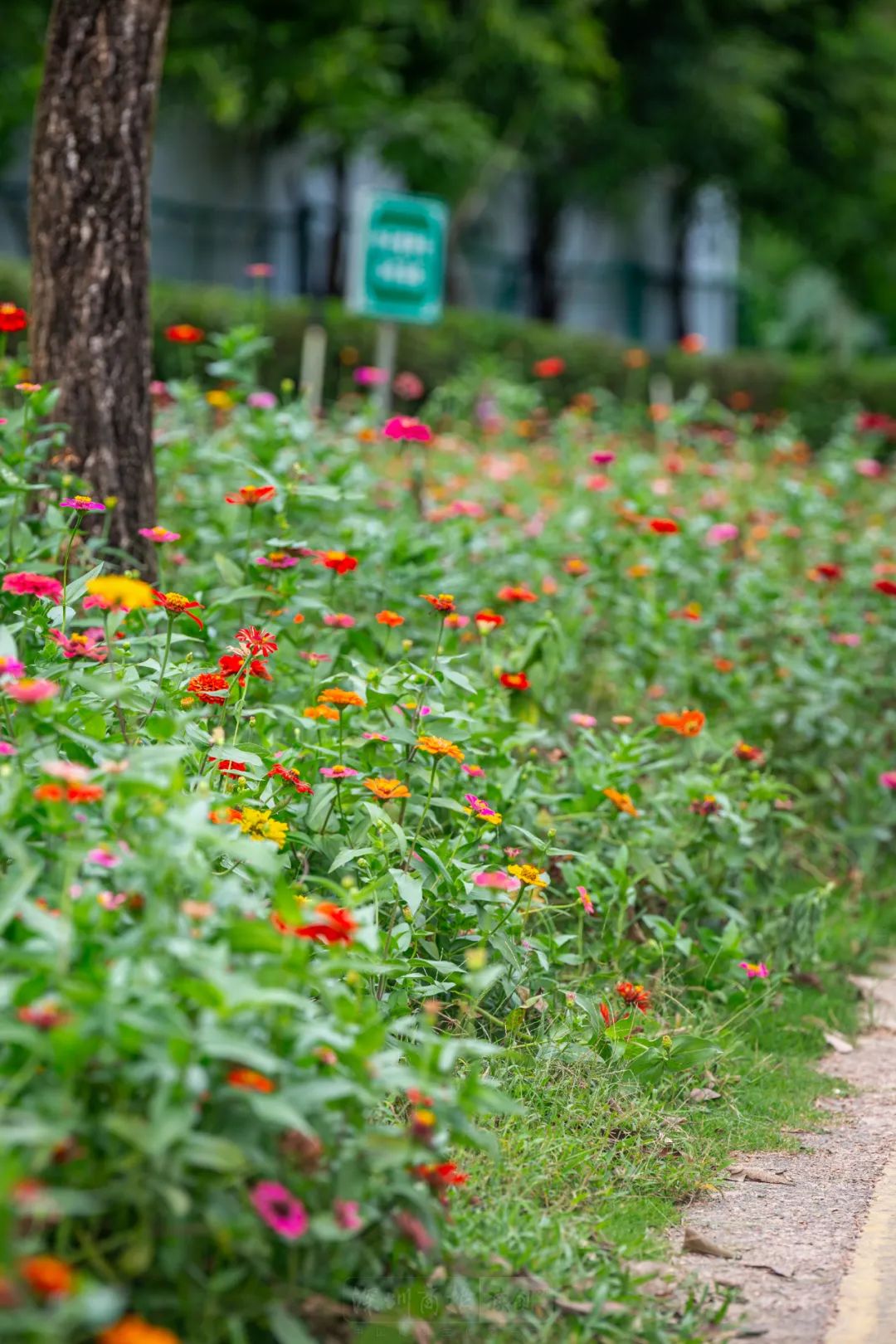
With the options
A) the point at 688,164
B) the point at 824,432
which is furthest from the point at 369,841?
the point at 688,164

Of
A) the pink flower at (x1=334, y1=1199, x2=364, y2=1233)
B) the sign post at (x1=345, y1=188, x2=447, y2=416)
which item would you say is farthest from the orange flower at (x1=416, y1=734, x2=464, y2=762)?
the sign post at (x1=345, y1=188, x2=447, y2=416)

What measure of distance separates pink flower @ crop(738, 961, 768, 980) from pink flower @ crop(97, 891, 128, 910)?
192cm

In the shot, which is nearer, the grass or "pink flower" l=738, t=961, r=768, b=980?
the grass

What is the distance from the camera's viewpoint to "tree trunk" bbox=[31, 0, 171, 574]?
14.9 feet

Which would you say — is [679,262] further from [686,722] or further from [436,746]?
[436,746]

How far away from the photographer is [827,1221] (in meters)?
3.09

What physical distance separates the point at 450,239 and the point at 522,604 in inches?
584

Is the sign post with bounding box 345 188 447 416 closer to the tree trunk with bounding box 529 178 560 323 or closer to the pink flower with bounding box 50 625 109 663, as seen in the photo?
the pink flower with bounding box 50 625 109 663

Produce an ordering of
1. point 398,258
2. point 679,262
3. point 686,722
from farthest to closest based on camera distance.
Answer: point 679,262 < point 398,258 < point 686,722

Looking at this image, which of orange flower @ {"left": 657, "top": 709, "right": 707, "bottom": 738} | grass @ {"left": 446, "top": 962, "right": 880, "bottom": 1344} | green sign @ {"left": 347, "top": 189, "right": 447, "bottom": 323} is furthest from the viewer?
green sign @ {"left": 347, "top": 189, "right": 447, "bottom": 323}

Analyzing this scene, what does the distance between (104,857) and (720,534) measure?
4.11 metres

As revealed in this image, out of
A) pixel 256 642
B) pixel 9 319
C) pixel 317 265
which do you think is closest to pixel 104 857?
pixel 256 642

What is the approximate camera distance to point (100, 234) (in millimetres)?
4598

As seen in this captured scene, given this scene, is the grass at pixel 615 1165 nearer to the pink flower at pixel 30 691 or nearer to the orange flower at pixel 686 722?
the orange flower at pixel 686 722
